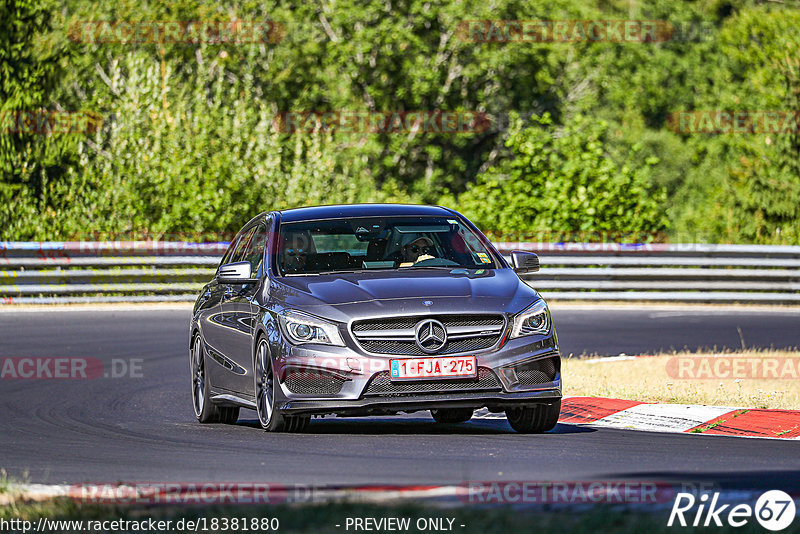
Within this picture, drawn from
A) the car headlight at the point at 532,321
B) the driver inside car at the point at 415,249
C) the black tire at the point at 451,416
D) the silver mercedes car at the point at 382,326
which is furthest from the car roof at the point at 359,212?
the car headlight at the point at 532,321

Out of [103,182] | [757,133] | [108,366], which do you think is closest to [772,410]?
[108,366]

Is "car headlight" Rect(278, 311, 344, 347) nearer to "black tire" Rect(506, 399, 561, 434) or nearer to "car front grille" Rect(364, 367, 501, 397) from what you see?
"car front grille" Rect(364, 367, 501, 397)

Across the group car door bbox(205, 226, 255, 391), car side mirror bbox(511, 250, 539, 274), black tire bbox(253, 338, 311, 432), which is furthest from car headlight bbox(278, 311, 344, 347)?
car side mirror bbox(511, 250, 539, 274)

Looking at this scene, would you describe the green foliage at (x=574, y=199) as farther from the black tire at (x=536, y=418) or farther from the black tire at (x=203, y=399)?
the black tire at (x=536, y=418)

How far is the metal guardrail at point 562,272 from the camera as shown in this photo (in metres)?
24.6

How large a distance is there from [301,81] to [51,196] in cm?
2067

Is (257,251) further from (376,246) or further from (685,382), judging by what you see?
(685,382)

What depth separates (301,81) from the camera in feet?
170

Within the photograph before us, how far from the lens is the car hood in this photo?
9448 millimetres

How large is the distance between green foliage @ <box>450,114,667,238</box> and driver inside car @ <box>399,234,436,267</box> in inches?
750

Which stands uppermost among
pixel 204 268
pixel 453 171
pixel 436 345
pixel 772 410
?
pixel 436 345

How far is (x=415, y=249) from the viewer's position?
10633 millimetres

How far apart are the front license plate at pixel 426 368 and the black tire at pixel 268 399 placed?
84 cm

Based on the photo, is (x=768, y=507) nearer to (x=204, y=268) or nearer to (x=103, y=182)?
(x=204, y=268)
